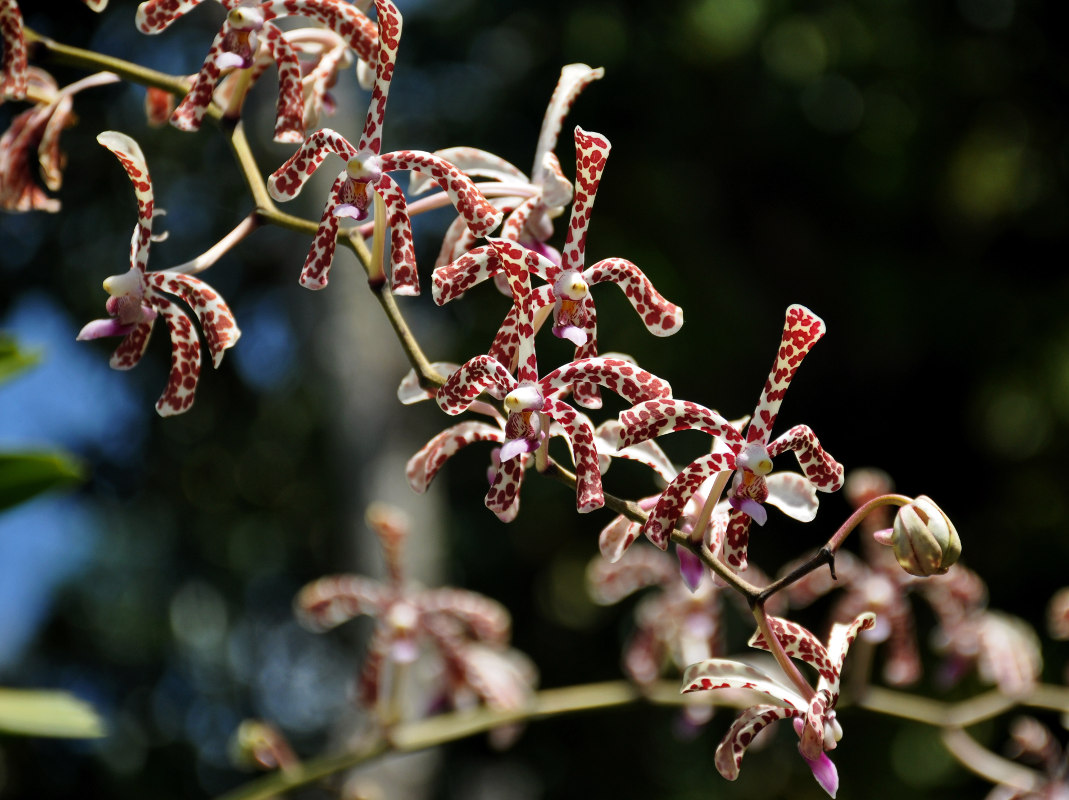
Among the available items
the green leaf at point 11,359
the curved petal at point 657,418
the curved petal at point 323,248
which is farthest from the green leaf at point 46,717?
the curved petal at point 657,418

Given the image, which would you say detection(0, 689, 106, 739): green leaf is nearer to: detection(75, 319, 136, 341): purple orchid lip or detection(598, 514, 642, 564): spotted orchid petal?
detection(75, 319, 136, 341): purple orchid lip

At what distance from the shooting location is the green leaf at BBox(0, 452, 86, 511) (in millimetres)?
1023

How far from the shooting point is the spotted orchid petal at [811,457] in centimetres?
69

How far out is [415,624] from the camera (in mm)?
1478

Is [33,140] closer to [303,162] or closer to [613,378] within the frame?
[303,162]

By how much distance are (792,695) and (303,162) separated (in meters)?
0.48

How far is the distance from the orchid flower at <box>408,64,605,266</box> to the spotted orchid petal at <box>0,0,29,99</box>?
1.01 ft

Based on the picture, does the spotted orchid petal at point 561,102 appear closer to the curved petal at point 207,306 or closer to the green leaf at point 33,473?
the curved petal at point 207,306

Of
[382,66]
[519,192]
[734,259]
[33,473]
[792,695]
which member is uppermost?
[382,66]

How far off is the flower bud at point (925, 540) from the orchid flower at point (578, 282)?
0.19 metres

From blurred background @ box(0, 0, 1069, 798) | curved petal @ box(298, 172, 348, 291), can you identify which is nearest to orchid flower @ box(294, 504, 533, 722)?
curved petal @ box(298, 172, 348, 291)

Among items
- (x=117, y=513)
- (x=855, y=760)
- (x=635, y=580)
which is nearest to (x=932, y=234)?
(x=855, y=760)

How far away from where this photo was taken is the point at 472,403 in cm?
72

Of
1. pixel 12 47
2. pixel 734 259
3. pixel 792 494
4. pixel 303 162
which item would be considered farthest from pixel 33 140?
pixel 734 259
